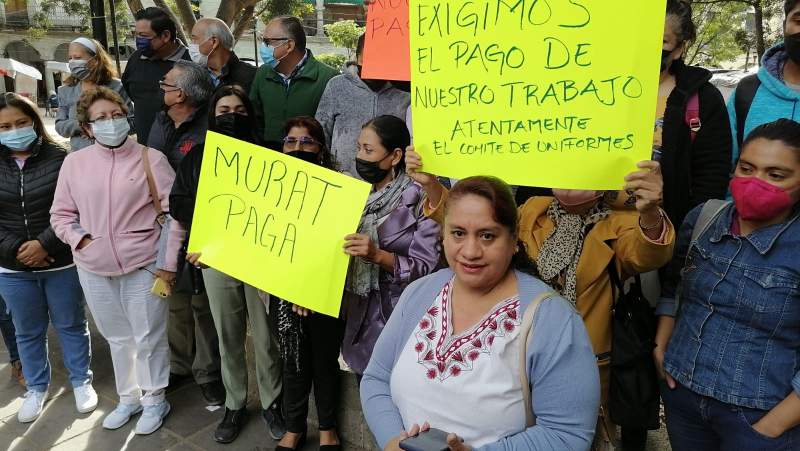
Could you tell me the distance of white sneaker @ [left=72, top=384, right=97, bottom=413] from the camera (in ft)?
12.9

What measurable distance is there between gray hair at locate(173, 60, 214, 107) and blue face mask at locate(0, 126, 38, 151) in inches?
36.0

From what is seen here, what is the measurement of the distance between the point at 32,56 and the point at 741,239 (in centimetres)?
4745

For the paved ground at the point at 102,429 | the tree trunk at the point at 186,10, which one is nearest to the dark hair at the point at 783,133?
the paved ground at the point at 102,429

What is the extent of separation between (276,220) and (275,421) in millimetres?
1424

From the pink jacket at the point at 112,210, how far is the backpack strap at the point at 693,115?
2622mm

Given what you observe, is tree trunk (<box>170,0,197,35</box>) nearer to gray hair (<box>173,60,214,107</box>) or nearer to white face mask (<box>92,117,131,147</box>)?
gray hair (<box>173,60,214,107</box>)

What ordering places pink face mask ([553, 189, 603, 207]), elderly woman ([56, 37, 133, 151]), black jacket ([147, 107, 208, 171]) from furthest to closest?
elderly woman ([56, 37, 133, 151])
black jacket ([147, 107, 208, 171])
pink face mask ([553, 189, 603, 207])

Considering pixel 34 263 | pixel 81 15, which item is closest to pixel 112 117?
pixel 34 263

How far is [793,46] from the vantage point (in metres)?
2.49

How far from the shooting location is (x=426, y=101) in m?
2.22

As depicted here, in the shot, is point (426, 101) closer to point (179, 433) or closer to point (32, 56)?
point (179, 433)

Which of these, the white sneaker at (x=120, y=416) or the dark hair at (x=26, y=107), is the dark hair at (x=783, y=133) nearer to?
the white sneaker at (x=120, y=416)

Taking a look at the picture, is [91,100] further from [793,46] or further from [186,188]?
[793,46]

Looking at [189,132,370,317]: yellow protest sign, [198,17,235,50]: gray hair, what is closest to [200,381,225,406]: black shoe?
[189,132,370,317]: yellow protest sign
